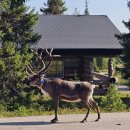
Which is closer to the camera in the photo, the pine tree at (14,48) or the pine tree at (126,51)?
the pine tree at (14,48)

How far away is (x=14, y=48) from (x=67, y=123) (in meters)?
7.98

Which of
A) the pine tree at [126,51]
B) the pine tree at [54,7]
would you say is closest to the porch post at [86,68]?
the pine tree at [126,51]

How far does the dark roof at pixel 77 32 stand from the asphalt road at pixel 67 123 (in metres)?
12.1

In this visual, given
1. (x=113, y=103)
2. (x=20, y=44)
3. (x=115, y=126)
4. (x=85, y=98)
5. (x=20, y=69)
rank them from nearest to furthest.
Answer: (x=115, y=126), (x=85, y=98), (x=113, y=103), (x=20, y=69), (x=20, y=44)

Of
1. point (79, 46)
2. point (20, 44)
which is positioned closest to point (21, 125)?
point (20, 44)

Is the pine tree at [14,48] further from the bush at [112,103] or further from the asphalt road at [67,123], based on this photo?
the asphalt road at [67,123]

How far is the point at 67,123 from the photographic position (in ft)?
47.8

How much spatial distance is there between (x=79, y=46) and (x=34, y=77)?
1356 centimetres

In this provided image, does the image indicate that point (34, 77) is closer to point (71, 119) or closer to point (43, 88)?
point (43, 88)

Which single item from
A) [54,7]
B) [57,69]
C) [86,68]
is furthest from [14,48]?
[54,7]

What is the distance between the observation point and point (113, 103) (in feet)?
65.8

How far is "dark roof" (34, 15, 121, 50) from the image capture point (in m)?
29.2

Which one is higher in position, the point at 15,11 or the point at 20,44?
the point at 15,11

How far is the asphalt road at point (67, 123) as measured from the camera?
543 inches
